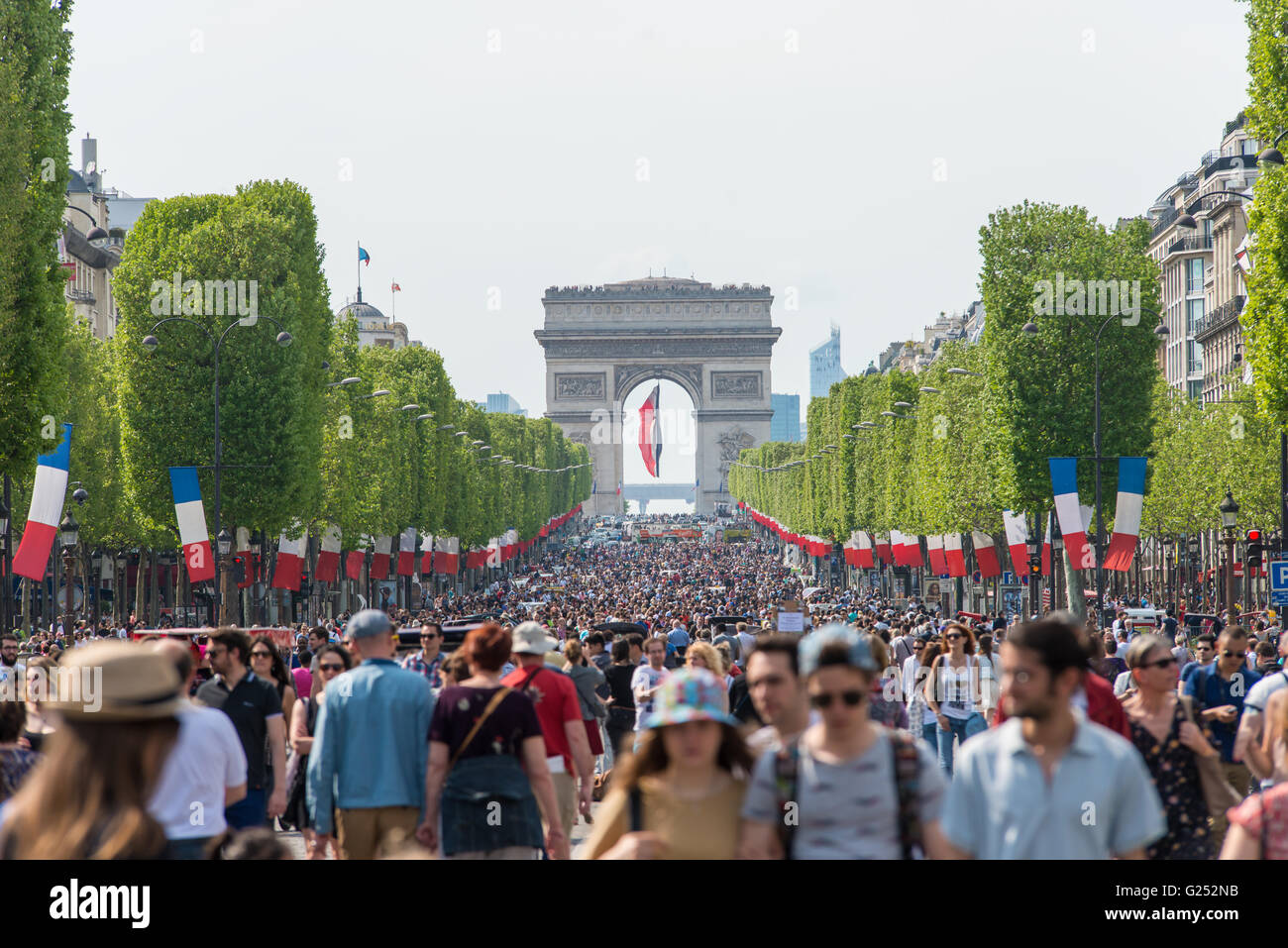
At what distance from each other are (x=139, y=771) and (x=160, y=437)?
39.7 meters

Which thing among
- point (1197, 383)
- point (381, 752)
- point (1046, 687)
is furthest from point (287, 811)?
point (1197, 383)

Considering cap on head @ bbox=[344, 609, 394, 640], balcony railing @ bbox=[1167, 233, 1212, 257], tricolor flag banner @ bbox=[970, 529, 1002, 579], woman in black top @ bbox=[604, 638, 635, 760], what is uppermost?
balcony railing @ bbox=[1167, 233, 1212, 257]

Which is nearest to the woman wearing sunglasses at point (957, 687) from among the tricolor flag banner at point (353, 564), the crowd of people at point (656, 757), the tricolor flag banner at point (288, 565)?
the crowd of people at point (656, 757)

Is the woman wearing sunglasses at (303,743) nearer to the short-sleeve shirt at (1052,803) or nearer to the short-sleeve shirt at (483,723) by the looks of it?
the short-sleeve shirt at (483,723)

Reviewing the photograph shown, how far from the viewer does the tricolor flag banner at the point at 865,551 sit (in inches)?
3177

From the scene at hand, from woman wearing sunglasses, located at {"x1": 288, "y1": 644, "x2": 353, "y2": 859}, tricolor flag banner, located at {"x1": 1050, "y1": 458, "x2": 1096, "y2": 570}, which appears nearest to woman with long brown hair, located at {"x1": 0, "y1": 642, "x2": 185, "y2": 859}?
woman wearing sunglasses, located at {"x1": 288, "y1": 644, "x2": 353, "y2": 859}

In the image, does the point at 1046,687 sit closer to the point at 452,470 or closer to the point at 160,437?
the point at 160,437

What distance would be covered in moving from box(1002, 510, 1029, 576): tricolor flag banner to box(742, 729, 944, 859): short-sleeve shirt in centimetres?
4393

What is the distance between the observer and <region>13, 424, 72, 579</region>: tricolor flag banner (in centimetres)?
2938

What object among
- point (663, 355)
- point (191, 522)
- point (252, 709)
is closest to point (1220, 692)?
point (252, 709)

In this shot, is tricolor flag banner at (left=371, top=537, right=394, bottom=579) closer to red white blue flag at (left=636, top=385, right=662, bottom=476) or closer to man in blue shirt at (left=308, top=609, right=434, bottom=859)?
man in blue shirt at (left=308, top=609, right=434, bottom=859)

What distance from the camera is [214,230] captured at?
46094 mm

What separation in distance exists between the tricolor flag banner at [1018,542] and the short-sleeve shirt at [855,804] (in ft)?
144
